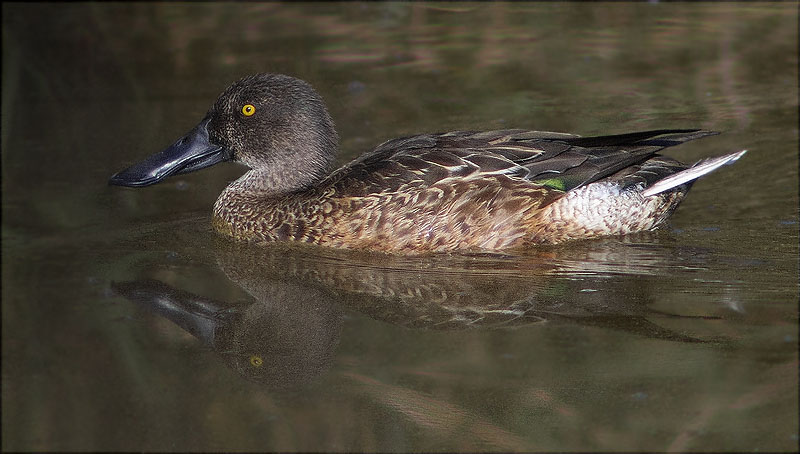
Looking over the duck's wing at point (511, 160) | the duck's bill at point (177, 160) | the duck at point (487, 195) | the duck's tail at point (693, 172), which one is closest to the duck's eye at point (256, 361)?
the duck at point (487, 195)

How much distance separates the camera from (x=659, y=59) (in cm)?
1009

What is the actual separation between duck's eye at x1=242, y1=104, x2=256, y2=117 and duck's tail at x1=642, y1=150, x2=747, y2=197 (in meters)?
2.47

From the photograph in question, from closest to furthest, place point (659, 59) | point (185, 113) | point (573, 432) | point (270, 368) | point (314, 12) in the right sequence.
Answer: point (573, 432)
point (270, 368)
point (185, 113)
point (659, 59)
point (314, 12)

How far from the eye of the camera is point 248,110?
22.1 feet

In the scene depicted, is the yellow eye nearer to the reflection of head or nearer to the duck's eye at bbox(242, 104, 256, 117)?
the reflection of head

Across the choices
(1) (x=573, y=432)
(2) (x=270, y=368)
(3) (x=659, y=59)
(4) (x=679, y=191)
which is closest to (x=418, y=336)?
(2) (x=270, y=368)

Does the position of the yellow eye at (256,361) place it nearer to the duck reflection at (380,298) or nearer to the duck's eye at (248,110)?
the duck reflection at (380,298)

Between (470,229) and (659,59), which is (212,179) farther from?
(659,59)

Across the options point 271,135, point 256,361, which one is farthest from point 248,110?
point 256,361

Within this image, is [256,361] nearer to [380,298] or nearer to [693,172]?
[380,298]

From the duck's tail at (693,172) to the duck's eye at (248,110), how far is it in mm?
2468

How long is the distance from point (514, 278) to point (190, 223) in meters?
2.26

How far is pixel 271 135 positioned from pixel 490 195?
149cm

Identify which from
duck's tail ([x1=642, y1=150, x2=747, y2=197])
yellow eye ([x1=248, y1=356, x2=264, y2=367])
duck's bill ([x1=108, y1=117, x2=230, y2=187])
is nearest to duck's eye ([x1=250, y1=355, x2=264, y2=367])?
yellow eye ([x1=248, y1=356, x2=264, y2=367])
